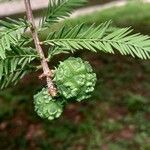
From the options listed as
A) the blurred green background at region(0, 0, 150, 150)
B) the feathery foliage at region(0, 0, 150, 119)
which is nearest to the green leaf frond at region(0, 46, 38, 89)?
the feathery foliage at region(0, 0, 150, 119)

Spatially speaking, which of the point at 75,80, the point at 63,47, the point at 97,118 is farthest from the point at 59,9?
the point at 97,118

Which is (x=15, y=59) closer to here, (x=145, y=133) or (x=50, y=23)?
(x=50, y=23)

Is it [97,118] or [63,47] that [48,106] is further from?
[97,118]

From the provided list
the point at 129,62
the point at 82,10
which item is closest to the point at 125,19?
the point at 82,10

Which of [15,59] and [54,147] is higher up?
[15,59]

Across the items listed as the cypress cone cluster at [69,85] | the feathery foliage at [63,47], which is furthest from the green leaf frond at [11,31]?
the cypress cone cluster at [69,85]

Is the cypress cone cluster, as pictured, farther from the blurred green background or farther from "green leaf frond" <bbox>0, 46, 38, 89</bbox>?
the blurred green background

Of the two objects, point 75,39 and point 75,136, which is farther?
point 75,136
